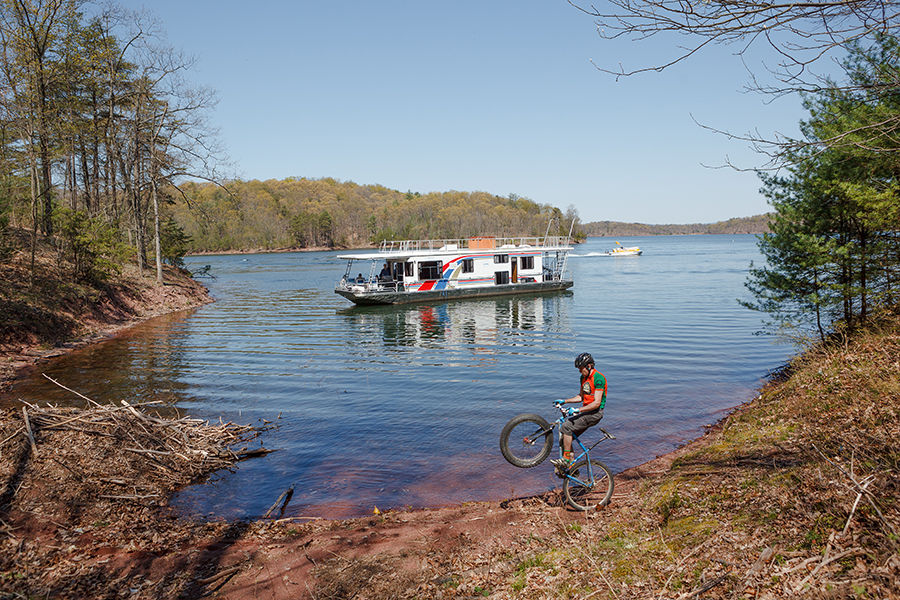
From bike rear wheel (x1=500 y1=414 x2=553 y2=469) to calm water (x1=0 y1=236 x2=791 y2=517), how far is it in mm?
924

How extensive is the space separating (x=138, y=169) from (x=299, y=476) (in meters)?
35.8

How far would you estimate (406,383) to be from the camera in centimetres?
1738

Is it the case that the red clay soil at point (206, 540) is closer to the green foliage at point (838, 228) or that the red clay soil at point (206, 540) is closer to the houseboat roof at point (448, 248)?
the green foliage at point (838, 228)

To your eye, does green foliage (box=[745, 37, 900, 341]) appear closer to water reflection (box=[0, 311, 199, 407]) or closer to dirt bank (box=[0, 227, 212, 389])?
water reflection (box=[0, 311, 199, 407])

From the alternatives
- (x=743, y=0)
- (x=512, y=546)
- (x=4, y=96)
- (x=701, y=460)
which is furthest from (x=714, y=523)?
(x=4, y=96)

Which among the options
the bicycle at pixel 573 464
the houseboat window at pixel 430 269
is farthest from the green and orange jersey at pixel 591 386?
the houseboat window at pixel 430 269

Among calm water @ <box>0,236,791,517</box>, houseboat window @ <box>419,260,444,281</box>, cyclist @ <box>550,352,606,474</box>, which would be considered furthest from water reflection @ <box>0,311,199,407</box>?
houseboat window @ <box>419,260,444,281</box>

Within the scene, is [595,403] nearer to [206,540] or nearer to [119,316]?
[206,540]

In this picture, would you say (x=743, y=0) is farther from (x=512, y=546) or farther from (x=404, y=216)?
(x=404, y=216)

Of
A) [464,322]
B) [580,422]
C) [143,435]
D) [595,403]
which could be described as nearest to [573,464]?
[580,422]

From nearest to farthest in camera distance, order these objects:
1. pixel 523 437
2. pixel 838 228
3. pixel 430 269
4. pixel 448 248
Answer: pixel 523 437, pixel 838 228, pixel 430 269, pixel 448 248

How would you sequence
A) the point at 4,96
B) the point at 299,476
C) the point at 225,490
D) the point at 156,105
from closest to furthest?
the point at 225,490 → the point at 299,476 → the point at 4,96 → the point at 156,105

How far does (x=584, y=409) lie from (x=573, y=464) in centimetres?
79

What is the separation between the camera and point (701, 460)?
8.41 metres
